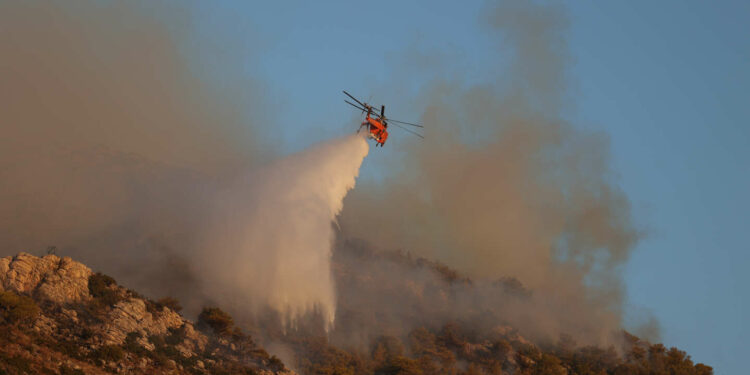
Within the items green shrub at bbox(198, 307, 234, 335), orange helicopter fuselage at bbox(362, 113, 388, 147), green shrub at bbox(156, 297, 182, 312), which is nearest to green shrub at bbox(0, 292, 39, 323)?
green shrub at bbox(156, 297, 182, 312)

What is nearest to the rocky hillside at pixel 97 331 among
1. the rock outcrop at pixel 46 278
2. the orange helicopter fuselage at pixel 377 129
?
the rock outcrop at pixel 46 278

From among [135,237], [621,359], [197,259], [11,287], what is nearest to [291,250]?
[197,259]

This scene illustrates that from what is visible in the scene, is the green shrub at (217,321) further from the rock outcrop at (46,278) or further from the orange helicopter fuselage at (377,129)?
the orange helicopter fuselage at (377,129)

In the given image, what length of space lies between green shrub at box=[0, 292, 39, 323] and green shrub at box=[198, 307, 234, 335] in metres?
27.3

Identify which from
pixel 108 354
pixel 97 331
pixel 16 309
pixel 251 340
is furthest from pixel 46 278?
pixel 251 340

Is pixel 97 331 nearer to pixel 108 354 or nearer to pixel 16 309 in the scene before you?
pixel 108 354

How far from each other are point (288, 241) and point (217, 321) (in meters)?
30.0

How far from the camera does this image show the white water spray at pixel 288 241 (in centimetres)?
12369

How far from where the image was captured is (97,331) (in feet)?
274

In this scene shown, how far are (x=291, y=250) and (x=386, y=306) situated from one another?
2218 centimetres

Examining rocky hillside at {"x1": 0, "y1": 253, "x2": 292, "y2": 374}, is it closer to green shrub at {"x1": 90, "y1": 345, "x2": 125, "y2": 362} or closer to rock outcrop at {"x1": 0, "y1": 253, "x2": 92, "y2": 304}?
green shrub at {"x1": 90, "y1": 345, "x2": 125, "y2": 362}

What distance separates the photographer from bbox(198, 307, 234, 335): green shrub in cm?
10225

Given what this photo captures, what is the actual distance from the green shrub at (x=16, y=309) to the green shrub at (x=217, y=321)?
2732 cm

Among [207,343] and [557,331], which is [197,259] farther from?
[557,331]
